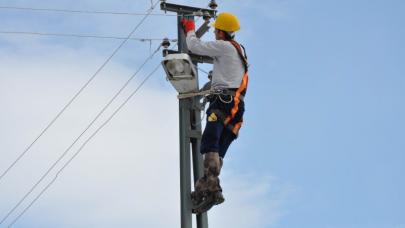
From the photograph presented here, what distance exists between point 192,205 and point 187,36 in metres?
1.83

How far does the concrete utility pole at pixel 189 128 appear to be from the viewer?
27.0 feet

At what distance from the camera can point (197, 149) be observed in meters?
8.62

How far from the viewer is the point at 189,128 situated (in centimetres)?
865

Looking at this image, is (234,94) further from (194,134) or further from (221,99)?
(194,134)

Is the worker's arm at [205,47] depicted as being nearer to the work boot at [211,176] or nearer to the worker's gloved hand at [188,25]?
the worker's gloved hand at [188,25]

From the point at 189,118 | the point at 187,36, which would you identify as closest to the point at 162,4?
the point at 187,36

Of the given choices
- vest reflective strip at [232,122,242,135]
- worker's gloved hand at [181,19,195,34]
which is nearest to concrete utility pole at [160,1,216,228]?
worker's gloved hand at [181,19,195,34]

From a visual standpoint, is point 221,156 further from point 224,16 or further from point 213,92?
point 224,16

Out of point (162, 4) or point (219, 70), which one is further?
point (162, 4)

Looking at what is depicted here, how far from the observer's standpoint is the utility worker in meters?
7.84

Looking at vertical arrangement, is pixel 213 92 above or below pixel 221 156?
above

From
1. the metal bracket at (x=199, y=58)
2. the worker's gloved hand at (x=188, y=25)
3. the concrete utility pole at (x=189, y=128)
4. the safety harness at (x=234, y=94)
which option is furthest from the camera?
the metal bracket at (x=199, y=58)

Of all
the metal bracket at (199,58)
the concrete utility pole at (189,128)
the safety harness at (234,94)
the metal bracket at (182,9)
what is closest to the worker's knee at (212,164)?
the safety harness at (234,94)

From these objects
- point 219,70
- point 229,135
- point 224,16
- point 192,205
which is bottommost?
point 192,205
